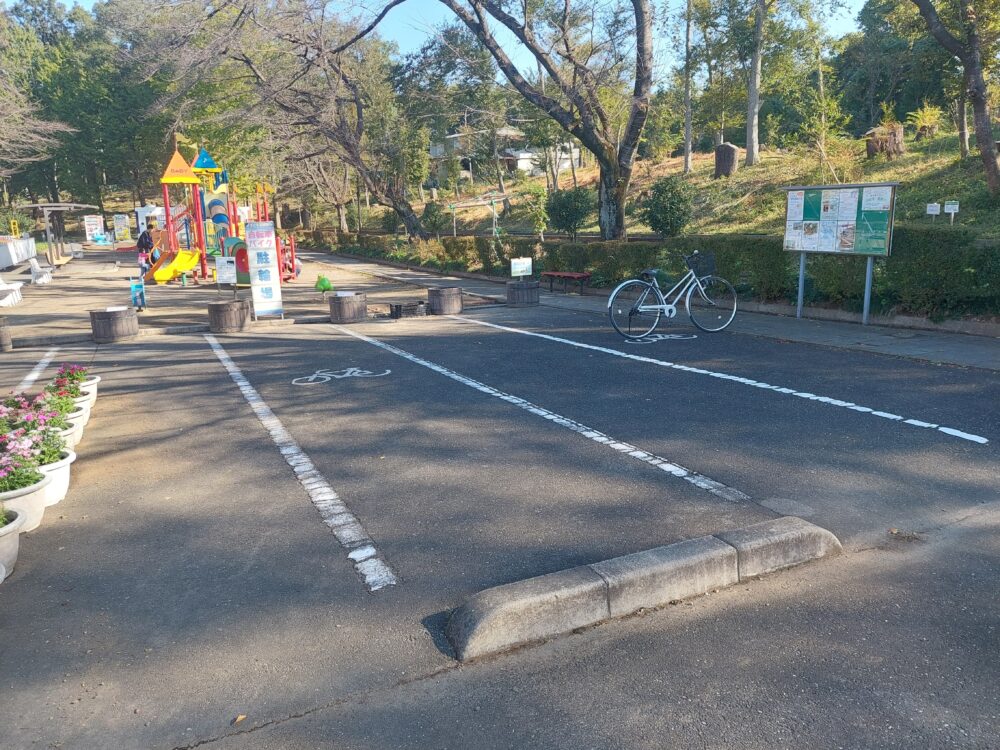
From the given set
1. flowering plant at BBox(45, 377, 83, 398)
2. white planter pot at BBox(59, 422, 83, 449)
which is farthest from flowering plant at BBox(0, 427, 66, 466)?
flowering plant at BBox(45, 377, 83, 398)

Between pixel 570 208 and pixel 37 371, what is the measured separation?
677 inches

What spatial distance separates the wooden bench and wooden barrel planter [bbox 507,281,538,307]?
1620 mm

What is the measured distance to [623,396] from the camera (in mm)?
8031

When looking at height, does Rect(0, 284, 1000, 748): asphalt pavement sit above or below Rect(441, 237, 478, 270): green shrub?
below

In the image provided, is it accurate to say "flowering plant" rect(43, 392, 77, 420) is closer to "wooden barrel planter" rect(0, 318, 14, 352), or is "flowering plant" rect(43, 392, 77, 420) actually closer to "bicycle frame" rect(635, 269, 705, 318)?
"bicycle frame" rect(635, 269, 705, 318)

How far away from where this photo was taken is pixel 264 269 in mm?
15078

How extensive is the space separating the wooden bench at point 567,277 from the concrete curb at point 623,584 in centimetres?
1425

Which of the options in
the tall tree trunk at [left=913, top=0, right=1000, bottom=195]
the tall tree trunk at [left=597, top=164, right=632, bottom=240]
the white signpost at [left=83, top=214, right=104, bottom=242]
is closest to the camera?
the tall tree trunk at [left=913, top=0, right=1000, bottom=195]

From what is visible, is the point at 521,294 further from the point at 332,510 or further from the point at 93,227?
the point at 93,227

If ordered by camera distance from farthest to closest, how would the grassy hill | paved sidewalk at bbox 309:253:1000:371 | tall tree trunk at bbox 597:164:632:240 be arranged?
the grassy hill < tall tree trunk at bbox 597:164:632:240 < paved sidewalk at bbox 309:253:1000:371

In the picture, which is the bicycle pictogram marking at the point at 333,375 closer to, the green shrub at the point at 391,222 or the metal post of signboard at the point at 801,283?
the metal post of signboard at the point at 801,283

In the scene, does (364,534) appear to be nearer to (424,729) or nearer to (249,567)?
(249,567)

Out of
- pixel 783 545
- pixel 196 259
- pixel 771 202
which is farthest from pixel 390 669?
pixel 771 202

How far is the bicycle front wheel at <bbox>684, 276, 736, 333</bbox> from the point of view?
39.5 ft
